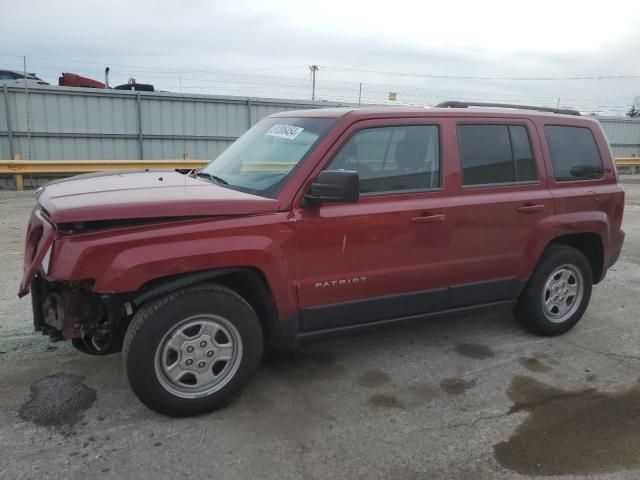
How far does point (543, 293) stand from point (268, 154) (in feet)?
8.36

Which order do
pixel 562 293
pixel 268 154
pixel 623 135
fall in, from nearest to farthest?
pixel 268 154, pixel 562 293, pixel 623 135

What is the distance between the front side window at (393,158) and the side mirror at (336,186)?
27 cm

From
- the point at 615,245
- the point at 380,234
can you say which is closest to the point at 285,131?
the point at 380,234

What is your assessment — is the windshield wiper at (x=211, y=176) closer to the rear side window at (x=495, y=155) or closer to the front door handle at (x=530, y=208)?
the rear side window at (x=495, y=155)

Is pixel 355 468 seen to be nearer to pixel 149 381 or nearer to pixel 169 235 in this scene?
pixel 149 381

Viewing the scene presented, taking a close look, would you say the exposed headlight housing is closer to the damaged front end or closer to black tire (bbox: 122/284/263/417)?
the damaged front end

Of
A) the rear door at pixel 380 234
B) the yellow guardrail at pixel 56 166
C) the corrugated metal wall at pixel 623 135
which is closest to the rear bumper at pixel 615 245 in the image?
the rear door at pixel 380 234

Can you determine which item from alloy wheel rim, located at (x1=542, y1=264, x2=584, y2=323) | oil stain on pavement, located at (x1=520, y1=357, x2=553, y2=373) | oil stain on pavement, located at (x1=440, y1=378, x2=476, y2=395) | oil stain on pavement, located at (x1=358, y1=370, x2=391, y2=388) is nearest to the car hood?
oil stain on pavement, located at (x1=358, y1=370, x2=391, y2=388)

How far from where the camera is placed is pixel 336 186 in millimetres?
3242

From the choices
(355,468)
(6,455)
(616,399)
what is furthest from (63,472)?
(616,399)

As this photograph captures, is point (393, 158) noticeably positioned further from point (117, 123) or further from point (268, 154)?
point (117, 123)

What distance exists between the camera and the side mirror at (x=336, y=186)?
323cm

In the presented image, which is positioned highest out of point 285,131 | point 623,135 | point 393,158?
point 623,135

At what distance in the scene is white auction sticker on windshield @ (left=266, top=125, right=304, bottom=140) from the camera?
3.83m
